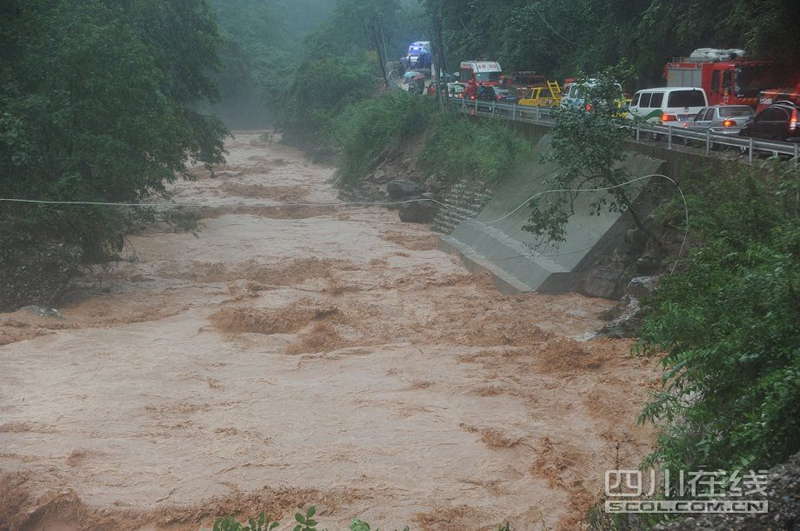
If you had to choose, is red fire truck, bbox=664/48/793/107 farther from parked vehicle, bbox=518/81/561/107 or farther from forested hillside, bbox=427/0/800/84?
parked vehicle, bbox=518/81/561/107

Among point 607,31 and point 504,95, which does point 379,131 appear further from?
point 607,31

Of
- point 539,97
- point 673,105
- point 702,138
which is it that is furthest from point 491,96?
point 702,138

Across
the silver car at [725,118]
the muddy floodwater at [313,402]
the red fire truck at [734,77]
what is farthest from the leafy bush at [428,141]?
the muddy floodwater at [313,402]

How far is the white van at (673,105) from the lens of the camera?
2759 cm

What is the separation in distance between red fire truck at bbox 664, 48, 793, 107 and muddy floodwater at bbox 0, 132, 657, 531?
11047 millimetres

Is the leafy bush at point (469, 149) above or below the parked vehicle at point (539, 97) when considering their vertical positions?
below

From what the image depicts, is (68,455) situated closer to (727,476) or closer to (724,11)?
(727,476)

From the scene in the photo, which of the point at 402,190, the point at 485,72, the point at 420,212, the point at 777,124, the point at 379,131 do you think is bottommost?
the point at 420,212

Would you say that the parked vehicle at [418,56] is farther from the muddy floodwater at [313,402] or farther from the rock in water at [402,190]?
the muddy floodwater at [313,402]

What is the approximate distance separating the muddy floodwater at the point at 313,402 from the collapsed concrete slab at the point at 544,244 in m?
0.74

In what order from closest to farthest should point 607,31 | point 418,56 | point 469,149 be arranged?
point 469,149 → point 607,31 → point 418,56

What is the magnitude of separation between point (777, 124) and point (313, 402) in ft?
44.1

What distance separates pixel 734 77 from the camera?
2964 centimetres

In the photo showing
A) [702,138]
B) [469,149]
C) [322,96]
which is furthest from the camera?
[322,96]
